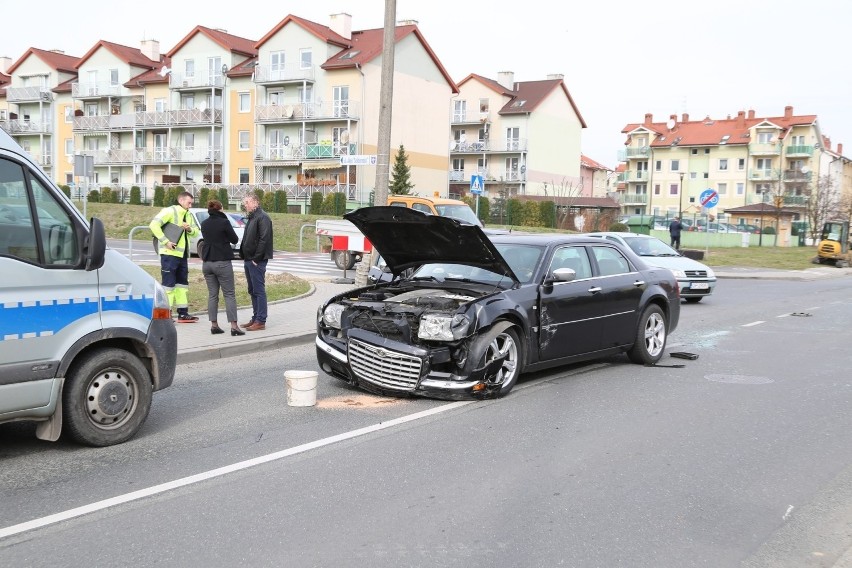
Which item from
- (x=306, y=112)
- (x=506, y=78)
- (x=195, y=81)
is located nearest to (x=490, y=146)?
(x=506, y=78)

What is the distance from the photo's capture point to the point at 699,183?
3752 inches

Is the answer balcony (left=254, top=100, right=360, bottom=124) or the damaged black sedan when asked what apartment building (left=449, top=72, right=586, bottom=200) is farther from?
the damaged black sedan

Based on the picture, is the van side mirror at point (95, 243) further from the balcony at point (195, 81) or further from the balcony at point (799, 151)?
the balcony at point (799, 151)

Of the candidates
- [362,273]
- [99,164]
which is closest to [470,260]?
[362,273]

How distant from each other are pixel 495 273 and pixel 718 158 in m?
92.1

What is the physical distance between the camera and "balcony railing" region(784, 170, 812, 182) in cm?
7738

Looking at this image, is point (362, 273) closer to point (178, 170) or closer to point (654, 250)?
point (654, 250)

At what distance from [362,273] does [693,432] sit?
10170mm

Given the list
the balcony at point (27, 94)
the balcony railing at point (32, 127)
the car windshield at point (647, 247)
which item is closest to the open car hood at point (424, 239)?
the car windshield at point (647, 247)

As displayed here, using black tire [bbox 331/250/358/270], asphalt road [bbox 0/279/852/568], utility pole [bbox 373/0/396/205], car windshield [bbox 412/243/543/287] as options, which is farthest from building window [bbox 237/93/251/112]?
car windshield [bbox 412/243/543/287]

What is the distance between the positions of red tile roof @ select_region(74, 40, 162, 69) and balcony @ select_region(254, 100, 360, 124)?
1444 cm

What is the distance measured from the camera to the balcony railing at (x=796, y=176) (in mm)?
77375

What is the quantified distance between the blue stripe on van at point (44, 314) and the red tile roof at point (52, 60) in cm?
7042

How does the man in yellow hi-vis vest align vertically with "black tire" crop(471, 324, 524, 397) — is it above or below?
above
